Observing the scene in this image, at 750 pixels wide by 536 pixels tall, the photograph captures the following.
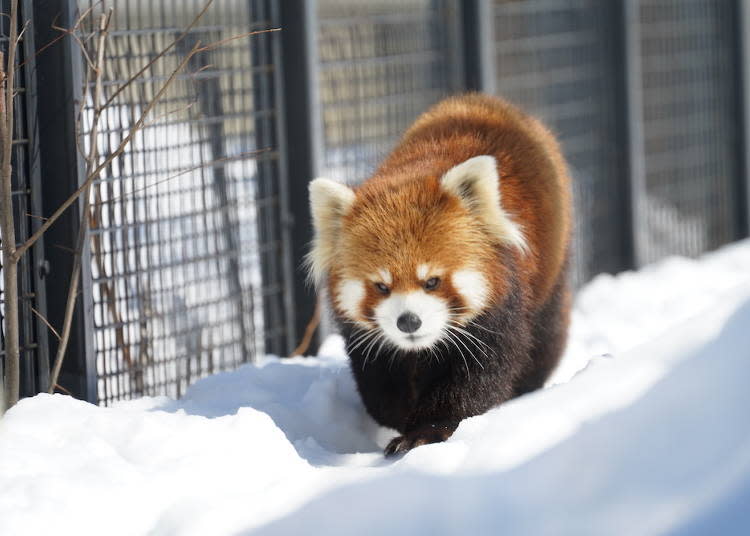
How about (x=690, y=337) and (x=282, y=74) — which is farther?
(x=282, y=74)

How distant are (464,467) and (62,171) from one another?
5.47ft

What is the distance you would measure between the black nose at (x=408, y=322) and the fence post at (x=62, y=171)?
1033mm

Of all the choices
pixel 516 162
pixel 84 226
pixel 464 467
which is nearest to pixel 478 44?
pixel 516 162

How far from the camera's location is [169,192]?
13.8ft

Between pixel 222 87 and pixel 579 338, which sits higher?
pixel 222 87

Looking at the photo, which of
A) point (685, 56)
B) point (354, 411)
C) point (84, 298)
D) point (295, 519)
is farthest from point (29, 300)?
point (685, 56)

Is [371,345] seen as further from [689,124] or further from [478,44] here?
[689,124]

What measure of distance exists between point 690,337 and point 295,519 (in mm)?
1211

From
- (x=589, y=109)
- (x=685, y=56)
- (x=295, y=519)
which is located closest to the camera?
(x=295, y=519)

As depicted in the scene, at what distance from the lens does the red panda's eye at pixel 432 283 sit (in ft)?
11.3

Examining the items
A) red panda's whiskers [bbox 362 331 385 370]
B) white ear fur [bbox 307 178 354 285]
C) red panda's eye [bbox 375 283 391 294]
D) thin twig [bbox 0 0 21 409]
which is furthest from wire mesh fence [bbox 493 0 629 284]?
thin twig [bbox 0 0 21 409]

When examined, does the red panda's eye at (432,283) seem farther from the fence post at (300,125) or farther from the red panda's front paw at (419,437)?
the fence post at (300,125)

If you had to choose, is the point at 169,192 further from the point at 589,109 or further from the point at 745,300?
the point at 589,109

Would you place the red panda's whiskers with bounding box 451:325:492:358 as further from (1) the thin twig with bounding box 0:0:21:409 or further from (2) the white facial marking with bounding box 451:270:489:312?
(1) the thin twig with bounding box 0:0:21:409
